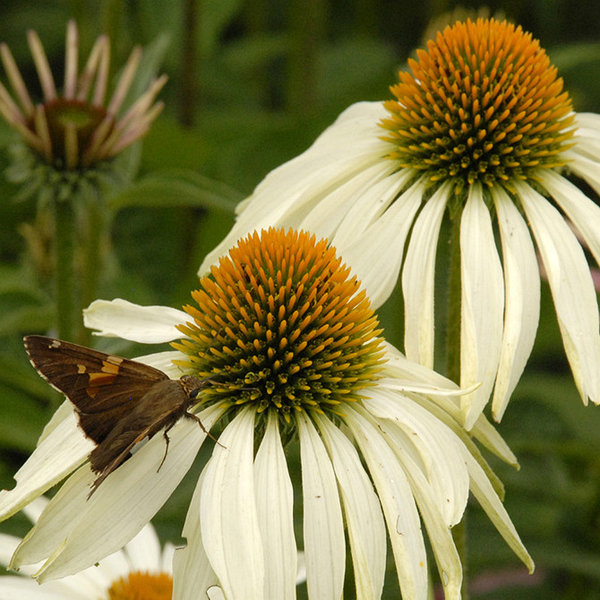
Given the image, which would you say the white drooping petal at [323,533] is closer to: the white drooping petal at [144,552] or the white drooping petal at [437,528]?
the white drooping petal at [437,528]

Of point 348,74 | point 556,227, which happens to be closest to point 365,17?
point 348,74

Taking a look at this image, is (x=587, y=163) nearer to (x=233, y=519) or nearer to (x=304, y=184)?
(x=304, y=184)

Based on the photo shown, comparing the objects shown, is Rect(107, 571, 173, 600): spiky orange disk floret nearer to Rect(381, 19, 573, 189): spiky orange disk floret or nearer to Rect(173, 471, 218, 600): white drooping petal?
Rect(173, 471, 218, 600): white drooping petal

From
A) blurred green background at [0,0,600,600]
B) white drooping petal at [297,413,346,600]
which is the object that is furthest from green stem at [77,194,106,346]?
white drooping petal at [297,413,346,600]

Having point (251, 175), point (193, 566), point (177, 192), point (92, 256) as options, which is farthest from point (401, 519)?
point (251, 175)

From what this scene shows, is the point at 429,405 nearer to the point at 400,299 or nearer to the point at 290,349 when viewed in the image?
the point at 290,349

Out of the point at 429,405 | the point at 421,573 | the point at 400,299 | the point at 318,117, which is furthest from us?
the point at 318,117
